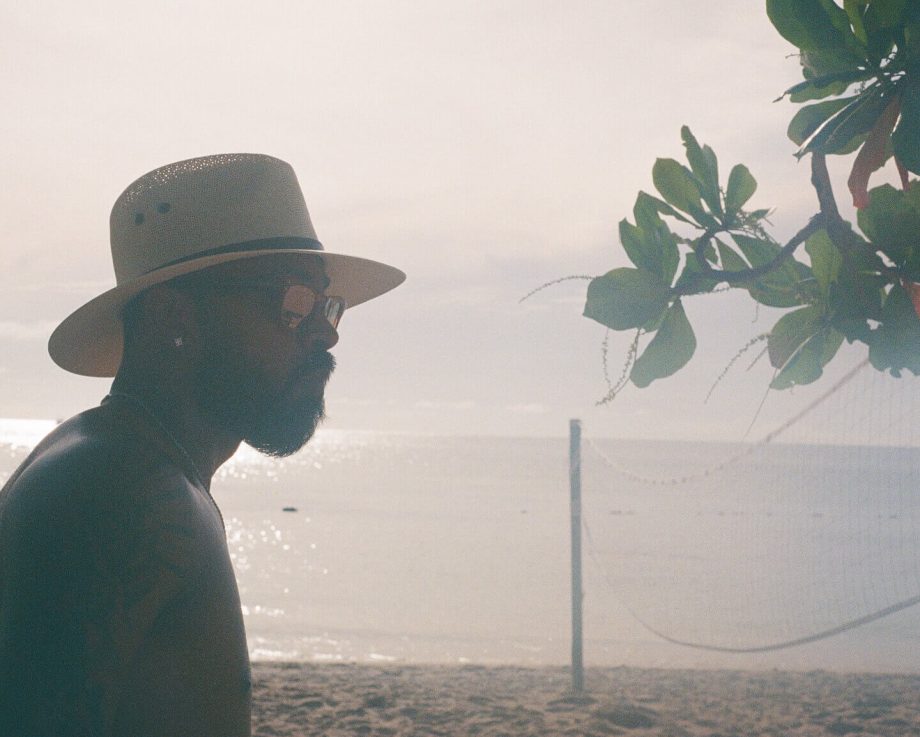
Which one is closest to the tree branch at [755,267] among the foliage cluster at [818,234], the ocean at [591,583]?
the foliage cluster at [818,234]

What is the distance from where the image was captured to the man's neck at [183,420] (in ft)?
5.98

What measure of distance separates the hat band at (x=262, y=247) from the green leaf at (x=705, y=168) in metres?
0.92

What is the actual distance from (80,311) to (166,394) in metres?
0.42

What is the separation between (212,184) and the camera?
2.05 meters

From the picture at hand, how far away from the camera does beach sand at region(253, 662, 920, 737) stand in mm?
6926

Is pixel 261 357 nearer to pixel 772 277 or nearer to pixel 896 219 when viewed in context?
pixel 772 277

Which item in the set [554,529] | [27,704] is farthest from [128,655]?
[554,529]

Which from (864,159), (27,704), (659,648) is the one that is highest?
(864,159)

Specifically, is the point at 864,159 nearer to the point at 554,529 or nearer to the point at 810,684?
the point at 810,684

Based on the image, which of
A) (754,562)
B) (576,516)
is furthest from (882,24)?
(754,562)

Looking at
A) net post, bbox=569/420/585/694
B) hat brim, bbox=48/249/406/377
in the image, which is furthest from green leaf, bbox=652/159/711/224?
net post, bbox=569/420/585/694

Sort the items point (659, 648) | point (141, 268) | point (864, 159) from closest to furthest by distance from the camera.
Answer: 1. point (864, 159)
2. point (141, 268)
3. point (659, 648)

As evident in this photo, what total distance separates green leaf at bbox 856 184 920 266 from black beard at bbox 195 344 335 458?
4.19 feet

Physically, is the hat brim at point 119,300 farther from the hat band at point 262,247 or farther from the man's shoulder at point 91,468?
the man's shoulder at point 91,468
